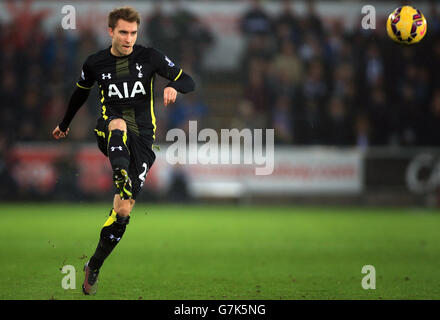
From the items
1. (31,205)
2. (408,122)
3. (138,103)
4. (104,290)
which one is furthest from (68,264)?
(408,122)

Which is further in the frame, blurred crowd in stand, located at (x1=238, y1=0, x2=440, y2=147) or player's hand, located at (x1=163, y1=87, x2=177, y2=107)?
blurred crowd in stand, located at (x1=238, y1=0, x2=440, y2=147)

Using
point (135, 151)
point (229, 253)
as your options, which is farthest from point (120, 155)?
point (229, 253)

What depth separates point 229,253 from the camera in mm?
9008

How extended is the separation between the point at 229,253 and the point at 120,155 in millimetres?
3431

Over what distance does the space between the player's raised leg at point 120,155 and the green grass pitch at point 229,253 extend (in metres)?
0.90

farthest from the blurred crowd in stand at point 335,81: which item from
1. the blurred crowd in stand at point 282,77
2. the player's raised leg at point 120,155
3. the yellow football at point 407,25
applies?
the player's raised leg at point 120,155

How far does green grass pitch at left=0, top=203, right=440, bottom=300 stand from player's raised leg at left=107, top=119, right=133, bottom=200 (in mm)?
895

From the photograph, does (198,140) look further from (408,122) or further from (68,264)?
(68,264)

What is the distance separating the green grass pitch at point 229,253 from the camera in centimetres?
630

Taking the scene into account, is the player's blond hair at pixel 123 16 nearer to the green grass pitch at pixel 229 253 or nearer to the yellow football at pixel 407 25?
the green grass pitch at pixel 229 253

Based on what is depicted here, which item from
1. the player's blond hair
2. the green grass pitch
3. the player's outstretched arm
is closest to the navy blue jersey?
the player's outstretched arm

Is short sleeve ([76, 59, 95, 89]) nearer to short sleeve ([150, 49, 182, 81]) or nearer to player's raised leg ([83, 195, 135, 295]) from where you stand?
short sleeve ([150, 49, 182, 81])

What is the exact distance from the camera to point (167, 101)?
5.84 meters

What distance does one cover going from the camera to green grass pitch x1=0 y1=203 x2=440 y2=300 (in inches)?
248
